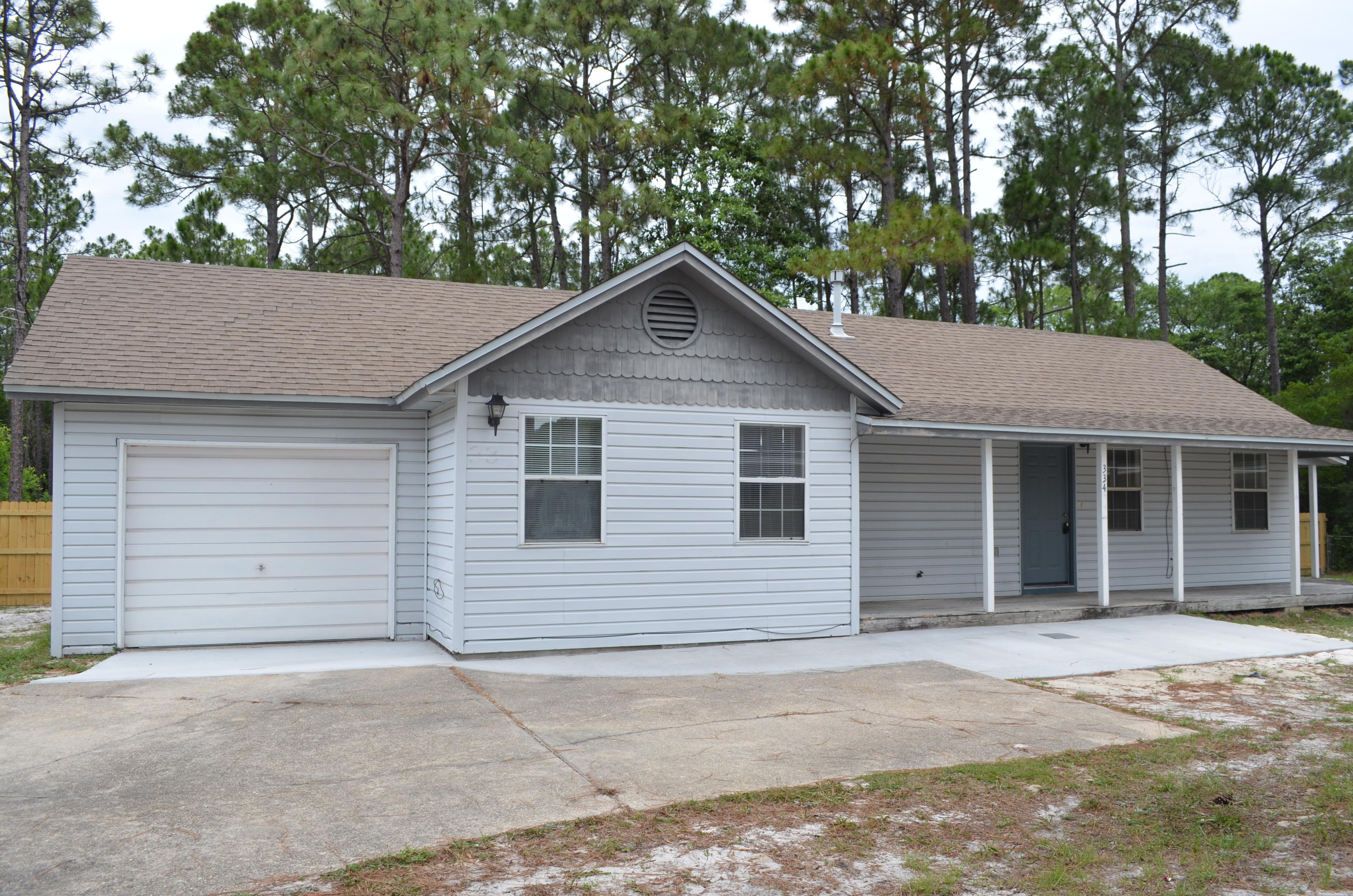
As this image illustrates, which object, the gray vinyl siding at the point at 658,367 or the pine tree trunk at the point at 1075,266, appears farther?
the pine tree trunk at the point at 1075,266

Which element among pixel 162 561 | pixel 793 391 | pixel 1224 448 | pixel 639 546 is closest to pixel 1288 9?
pixel 1224 448

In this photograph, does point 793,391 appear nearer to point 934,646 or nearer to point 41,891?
point 934,646

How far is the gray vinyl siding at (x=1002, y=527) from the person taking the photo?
41.7 feet

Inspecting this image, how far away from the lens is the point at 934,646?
408 inches

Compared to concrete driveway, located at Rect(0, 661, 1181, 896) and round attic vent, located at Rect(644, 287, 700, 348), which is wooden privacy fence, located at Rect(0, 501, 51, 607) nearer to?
concrete driveway, located at Rect(0, 661, 1181, 896)

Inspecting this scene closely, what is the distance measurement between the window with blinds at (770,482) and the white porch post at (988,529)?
2.43 meters

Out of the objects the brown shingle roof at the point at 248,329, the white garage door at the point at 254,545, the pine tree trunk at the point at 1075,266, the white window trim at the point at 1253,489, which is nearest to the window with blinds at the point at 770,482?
the brown shingle roof at the point at 248,329

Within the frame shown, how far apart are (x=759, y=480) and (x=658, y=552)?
136 centimetres

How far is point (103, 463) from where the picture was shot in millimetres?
9578

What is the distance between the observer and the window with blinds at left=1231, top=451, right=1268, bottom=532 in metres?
15.0

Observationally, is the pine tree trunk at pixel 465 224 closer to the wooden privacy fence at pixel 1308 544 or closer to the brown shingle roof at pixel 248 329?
the brown shingle roof at pixel 248 329

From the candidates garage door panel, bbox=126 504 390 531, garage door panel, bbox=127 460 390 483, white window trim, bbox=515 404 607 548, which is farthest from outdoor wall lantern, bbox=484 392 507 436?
garage door panel, bbox=126 504 390 531

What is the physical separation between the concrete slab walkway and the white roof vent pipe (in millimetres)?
4627

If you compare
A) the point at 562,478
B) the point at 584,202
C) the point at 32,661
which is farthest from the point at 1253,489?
the point at 584,202
